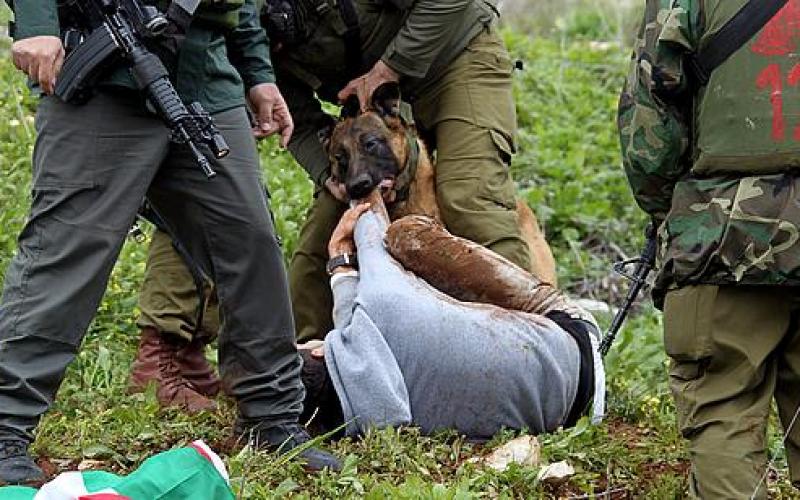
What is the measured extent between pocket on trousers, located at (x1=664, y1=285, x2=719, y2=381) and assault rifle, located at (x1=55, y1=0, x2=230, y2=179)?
1.40 m

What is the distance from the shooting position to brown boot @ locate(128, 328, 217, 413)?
532 centimetres

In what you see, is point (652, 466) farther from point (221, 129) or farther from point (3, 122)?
point (3, 122)

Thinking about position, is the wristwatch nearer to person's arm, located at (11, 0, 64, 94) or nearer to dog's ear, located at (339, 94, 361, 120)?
dog's ear, located at (339, 94, 361, 120)

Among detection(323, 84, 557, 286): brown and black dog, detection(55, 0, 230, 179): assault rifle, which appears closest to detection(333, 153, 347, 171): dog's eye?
detection(323, 84, 557, 286): brown and black dog

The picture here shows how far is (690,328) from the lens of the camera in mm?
3910

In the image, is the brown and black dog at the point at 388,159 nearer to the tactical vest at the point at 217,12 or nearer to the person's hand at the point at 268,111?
the person's hand at the point at 268,111

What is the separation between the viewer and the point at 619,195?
974 cm

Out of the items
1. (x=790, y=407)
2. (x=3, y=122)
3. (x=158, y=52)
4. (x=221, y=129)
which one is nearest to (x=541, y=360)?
(x=790, y=407)

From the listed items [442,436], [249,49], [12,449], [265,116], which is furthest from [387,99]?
[12,449]

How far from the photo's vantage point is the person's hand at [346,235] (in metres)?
5.33

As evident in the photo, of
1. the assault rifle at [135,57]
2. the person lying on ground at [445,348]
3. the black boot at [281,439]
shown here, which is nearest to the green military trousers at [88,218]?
the assault rifle at [135,57]

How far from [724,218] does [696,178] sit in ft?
0.59

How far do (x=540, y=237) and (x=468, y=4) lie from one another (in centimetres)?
113

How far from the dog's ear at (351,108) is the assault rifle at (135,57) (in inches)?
76.9
